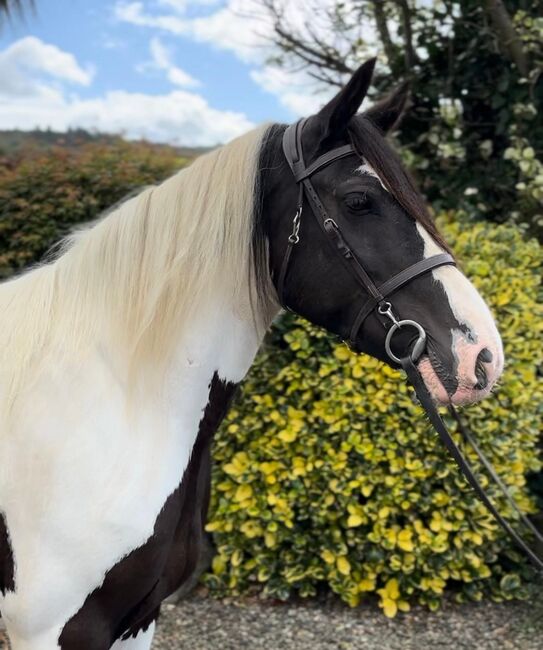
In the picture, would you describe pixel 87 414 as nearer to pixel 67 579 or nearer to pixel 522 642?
pixel 67 579

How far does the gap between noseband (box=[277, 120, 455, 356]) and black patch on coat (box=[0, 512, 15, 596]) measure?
871 millimetres

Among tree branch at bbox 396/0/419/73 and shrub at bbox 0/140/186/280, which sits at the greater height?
tree branch at bbox 396/0/419/73

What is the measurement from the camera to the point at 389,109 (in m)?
1.71

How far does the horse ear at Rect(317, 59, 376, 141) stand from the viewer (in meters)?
1.48

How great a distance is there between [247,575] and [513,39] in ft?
12.7

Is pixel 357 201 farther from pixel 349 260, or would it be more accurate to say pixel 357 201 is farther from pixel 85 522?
pixel 85 522

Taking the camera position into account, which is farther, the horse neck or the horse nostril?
the horse neck

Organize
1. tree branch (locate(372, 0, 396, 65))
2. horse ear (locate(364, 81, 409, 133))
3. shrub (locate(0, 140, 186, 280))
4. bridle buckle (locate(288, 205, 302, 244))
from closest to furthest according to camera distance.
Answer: bridle buckle (locate(288, 205, 302, 244)) → horse ear (locate(364, 81, 409, 133)) → shrub (locate(0, 140, 186, 280)) → tree branch (locate(372, 0, 396, 65))

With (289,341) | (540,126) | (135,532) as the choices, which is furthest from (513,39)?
(135,532)

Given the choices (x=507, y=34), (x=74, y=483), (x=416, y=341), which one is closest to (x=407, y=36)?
(x=507, y=34)

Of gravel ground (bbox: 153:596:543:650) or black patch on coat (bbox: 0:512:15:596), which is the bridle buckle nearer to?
black patch on coat (bbox: 0:512:15:596)

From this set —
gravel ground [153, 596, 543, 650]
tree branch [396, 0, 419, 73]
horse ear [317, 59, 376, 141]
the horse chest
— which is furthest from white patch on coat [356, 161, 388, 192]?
tree branch [396, 0, 419, 73]

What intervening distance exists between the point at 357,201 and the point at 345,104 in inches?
8.8

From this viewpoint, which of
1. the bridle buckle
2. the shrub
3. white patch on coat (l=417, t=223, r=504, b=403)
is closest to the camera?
white patch on coat (l=417, t=223, r=504, b=403)
